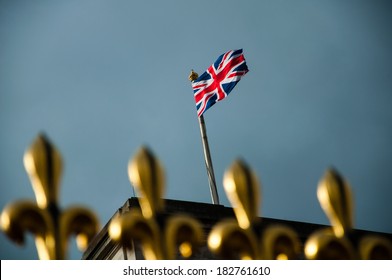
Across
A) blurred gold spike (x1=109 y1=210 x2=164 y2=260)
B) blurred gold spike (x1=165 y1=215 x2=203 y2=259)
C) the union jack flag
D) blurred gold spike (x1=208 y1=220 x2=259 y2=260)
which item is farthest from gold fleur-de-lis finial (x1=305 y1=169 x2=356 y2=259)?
the union jack flag

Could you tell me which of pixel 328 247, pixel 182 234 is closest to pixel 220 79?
pixel 328 247

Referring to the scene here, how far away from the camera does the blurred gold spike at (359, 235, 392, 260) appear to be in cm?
434

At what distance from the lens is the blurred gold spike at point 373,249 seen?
4.34m

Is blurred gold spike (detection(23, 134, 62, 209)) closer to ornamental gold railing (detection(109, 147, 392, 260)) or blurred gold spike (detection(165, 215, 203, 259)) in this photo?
ornamental gold railing (detection(109, 147, 392, 260))

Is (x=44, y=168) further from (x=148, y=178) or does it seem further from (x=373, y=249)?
(x=373, y=249)

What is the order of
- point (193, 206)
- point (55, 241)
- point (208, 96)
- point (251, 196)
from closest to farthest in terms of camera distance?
point (55, 241)
point (251, 196)
point (193, 206)
point (208, 96)

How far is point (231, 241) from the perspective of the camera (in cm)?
407

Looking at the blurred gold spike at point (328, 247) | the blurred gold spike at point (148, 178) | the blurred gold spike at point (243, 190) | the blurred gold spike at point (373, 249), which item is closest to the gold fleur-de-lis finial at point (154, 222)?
the blurred gold spike at point (148, 178)

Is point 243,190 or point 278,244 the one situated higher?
point 243,190

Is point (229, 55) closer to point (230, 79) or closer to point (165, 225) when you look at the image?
point (230, 79)

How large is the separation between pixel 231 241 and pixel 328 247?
20.5 inches

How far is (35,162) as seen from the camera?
3.96 metres
